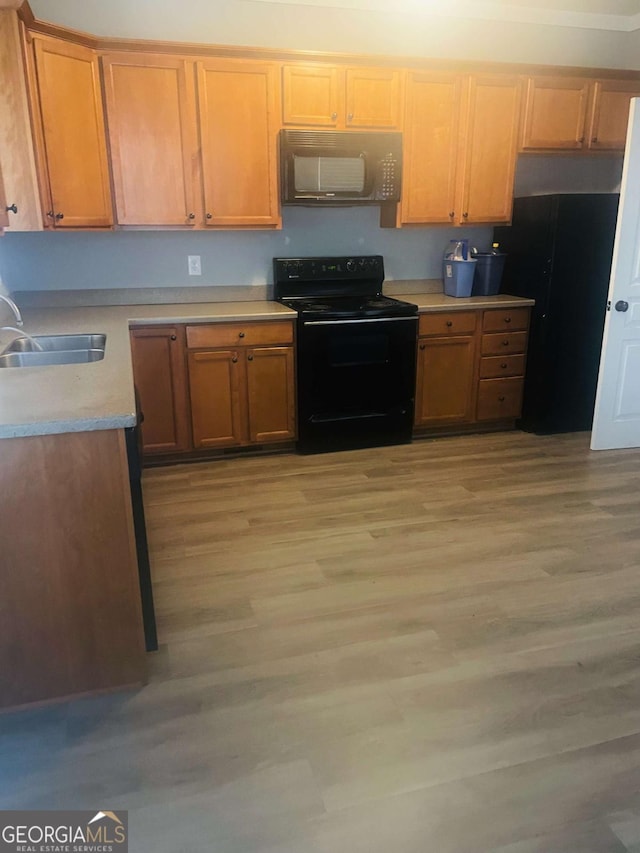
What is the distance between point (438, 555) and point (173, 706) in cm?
130

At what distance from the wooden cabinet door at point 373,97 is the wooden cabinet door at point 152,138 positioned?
2.98ft

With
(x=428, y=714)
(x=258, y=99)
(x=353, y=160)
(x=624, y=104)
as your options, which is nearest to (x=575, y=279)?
(x=624, y=104)

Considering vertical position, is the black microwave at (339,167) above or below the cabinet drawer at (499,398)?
above

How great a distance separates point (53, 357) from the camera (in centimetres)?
283

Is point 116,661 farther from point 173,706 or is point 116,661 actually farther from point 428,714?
point 428,714

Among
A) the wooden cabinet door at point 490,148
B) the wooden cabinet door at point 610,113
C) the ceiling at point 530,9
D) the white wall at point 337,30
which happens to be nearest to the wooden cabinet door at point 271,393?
the wooden cabinet door at point 490,148

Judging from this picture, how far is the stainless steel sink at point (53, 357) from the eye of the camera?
270cm

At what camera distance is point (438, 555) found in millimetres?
2746

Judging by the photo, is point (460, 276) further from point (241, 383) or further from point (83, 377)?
point (83, 377)

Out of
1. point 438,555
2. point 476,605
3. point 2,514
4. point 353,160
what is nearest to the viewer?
point 2,514

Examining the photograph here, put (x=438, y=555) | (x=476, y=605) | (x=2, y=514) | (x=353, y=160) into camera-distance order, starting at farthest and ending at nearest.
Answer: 1. (x=353, y=160)
2. (x=438, y=555)
3. (x=476, y=605)
4. (x=2, y=514)

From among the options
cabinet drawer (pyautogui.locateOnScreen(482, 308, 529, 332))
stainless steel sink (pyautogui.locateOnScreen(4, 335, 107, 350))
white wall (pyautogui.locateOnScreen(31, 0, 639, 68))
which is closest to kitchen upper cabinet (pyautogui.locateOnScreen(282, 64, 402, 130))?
white wall (pyautogui.locateOnScreen(31, 0, 639, 68))

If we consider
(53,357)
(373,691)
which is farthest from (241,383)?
(373,691)

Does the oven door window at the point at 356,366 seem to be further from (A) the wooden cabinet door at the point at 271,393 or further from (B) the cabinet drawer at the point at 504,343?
(B) the cabinet drawer at the point at 504,343
